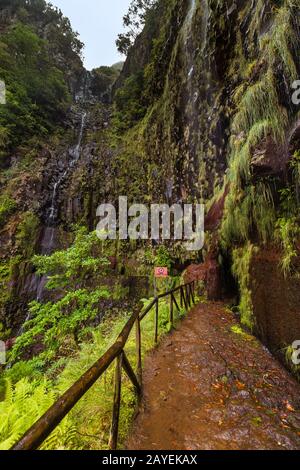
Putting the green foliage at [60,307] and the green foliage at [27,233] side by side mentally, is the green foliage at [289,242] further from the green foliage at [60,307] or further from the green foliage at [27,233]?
the green foliage at [27,233]

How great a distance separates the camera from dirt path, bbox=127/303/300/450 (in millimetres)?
2354

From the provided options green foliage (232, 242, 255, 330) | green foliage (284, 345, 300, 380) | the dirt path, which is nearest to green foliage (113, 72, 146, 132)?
green foliage (232, 242, 255, 330)

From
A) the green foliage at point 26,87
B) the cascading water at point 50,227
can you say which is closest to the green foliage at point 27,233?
the cascading water at point 50,227

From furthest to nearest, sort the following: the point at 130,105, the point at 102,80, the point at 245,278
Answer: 1. the point at 102,80
2. the point at 130,105
3. the point at 245,278

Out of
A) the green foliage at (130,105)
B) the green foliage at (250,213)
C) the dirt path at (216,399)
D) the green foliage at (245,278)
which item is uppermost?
the green foliage at (130,105)

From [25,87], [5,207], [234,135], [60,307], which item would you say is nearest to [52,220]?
[5,207]

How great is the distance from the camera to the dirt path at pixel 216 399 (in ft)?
7.72

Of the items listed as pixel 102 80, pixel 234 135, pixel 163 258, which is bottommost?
pixel 163 258

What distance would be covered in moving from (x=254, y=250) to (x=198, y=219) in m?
5.24

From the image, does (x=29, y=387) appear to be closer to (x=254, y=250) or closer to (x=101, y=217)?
(x=254, y=250)

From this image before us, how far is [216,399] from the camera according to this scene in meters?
3.04

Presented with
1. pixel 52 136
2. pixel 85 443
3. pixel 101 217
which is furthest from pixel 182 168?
pixel 52 136

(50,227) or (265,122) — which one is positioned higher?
(265,122)

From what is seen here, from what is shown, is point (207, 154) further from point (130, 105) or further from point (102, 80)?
point (102, 80)
